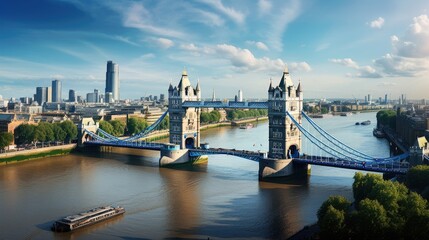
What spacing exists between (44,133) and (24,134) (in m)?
2.91

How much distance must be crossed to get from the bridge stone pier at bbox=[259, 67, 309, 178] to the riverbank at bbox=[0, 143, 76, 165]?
3371cm

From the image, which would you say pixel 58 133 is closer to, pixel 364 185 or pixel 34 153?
pixel 34 153

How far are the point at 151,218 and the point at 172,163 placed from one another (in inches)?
911

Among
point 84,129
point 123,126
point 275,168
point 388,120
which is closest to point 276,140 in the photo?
point 275,168

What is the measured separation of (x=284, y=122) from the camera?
164 feet

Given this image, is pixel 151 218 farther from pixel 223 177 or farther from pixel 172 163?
pixel 172 163

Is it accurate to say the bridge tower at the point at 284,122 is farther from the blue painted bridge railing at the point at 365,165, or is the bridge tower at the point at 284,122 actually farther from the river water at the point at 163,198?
the river water at the point at 163,198

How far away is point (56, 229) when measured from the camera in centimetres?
3112

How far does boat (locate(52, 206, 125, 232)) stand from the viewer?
31.1 meters

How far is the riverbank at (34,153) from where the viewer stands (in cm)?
5947

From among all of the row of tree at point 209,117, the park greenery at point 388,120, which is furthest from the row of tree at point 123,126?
the park greenery at point 388,120

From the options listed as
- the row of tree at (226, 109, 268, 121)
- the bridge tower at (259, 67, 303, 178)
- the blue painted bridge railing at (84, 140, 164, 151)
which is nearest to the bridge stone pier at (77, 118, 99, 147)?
the blue painted bridge railing at (84, 140, 164, 151)

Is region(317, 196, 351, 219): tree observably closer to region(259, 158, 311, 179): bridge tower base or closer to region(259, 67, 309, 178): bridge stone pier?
region(259, 158, 311, 179): bridge tower base

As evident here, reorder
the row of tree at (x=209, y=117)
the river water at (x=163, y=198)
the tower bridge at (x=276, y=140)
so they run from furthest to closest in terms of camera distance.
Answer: the row of tree at (x=209, y=117) → the tower bridge at (x=276, y=140) → the river water at (x=163, y=198)
